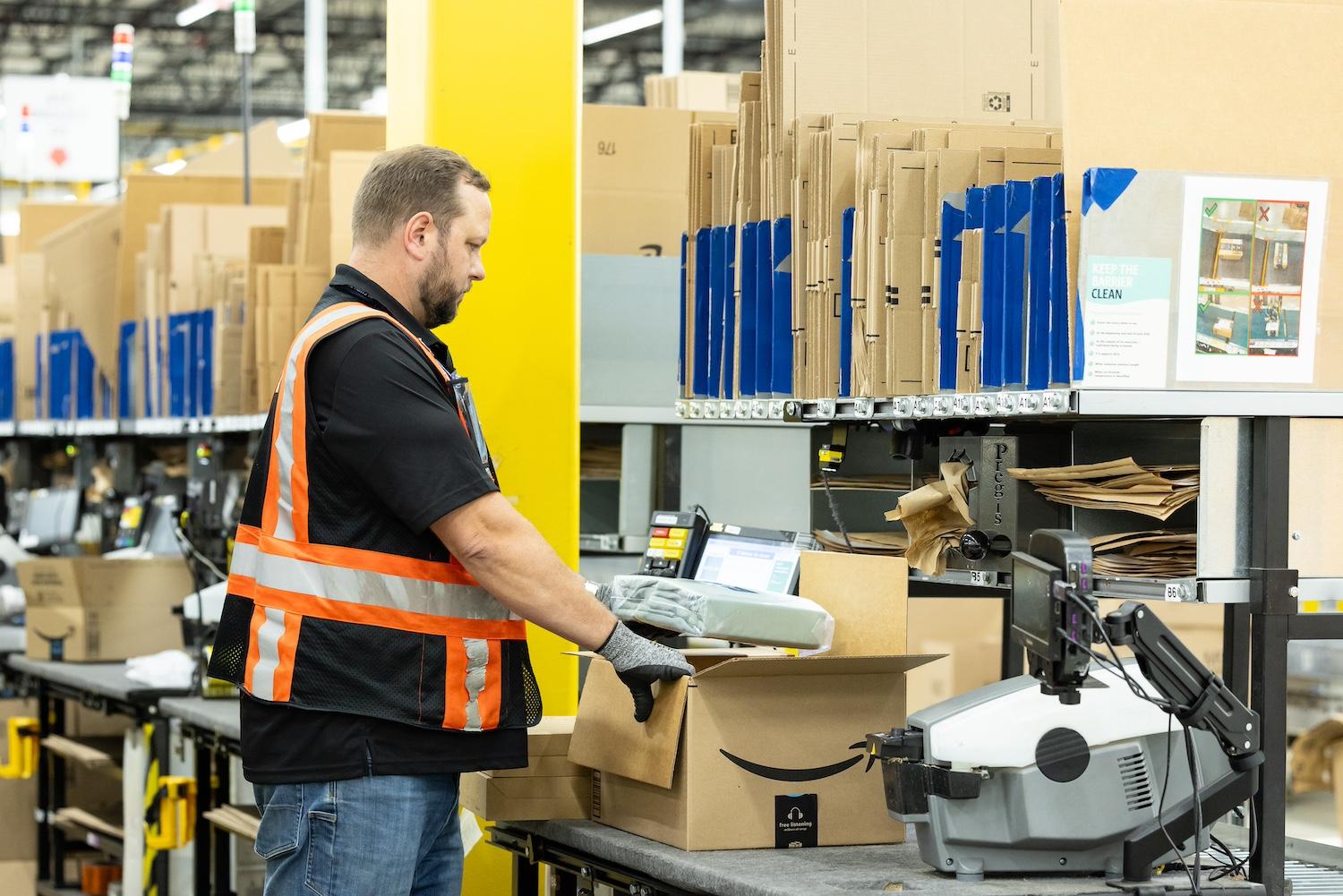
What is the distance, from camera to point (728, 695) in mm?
2789

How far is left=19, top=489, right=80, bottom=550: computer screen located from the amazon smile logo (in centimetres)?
512

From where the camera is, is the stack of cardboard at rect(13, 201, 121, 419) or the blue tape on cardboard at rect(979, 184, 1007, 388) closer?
the blue tape on cardboard at rect(979, 184, 1007, 388)

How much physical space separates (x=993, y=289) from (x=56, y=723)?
4.72m

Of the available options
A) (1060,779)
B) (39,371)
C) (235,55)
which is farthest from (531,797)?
(235,55)

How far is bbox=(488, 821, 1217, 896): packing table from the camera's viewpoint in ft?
8.23

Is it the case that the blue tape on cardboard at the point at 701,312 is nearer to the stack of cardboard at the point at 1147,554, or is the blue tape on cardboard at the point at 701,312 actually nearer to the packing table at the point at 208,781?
the stack of cardboard at the point at 1147,554

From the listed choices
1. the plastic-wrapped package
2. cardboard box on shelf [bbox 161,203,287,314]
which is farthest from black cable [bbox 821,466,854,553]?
cardboard box on shelf [bbox 161,203,287,314]

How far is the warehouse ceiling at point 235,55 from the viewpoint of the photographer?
17719 mm

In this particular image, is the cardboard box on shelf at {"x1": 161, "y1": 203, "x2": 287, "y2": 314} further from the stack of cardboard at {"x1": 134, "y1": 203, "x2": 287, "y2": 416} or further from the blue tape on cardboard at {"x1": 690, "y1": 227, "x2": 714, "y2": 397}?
the blue tape on cardboard at {"x1": 690, "y1": 227, "x2": 714, "y2": 397}

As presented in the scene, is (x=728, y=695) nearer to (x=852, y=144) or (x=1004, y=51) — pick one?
(x=852, y=144)

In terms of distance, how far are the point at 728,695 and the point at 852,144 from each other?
116 centimetres

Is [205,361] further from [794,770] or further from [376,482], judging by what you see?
[794,770]

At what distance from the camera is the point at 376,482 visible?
253 cm

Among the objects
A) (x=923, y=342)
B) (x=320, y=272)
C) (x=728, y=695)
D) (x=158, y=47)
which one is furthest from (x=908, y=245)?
(x=158, y=47)
